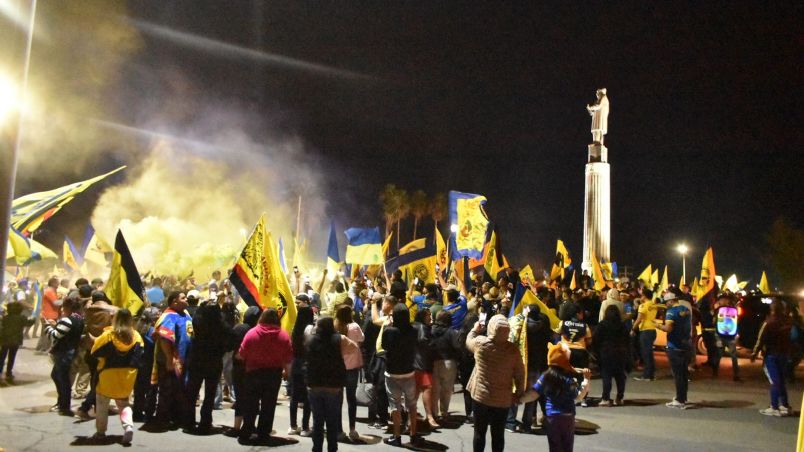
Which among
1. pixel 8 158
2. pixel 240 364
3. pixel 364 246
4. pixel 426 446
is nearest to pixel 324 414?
pixel 426 446

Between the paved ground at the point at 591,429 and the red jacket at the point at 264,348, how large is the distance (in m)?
1.03

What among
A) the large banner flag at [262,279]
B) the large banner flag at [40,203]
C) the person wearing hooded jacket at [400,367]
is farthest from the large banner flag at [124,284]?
the person wearing hooded jacket at [400,367]

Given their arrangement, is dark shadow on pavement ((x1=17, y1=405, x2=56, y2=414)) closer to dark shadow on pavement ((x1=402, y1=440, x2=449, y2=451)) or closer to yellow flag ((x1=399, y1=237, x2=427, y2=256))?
dark shadow on pavement ((x1=402, y1=440, x2=449, y2=451))

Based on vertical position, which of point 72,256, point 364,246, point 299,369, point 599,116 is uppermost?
point 599,116

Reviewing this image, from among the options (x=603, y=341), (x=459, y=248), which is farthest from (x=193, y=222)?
(x=603, y=341)

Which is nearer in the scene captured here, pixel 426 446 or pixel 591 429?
pixel 426 446

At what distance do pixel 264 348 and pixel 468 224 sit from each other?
30.8ft

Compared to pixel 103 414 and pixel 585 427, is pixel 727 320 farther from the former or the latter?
pixel 103 414

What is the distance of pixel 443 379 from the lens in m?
9.29

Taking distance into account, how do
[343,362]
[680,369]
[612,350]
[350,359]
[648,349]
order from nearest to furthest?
[343,362]
[350,359]
[680,369]
[612,350]
[648,349]

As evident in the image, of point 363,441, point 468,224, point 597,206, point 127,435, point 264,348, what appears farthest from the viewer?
point 597,206

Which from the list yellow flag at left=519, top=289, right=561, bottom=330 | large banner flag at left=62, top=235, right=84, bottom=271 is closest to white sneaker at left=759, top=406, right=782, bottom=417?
yellow flag at left=519, top=289, right=561, bottom=330

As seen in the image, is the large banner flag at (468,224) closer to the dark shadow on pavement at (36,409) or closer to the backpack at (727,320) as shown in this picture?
the backpack at (727,320)

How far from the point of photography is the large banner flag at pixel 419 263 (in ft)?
52.3
